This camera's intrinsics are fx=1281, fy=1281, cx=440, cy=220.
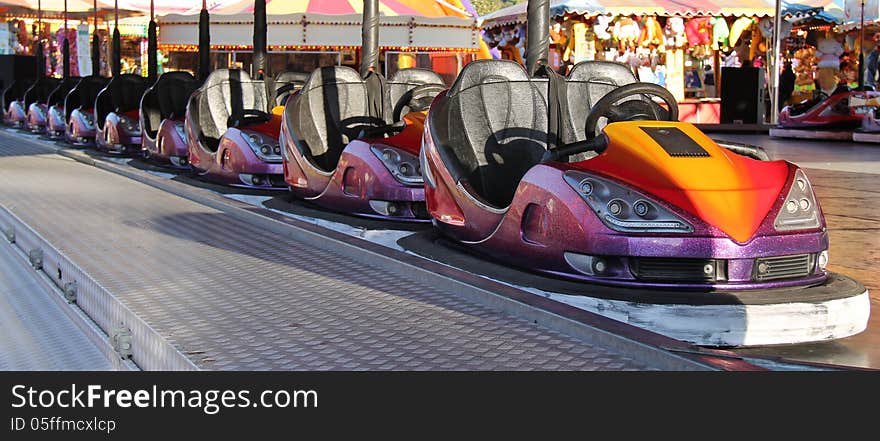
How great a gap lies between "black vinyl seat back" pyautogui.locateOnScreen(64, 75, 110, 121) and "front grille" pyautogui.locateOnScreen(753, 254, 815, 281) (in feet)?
50.8

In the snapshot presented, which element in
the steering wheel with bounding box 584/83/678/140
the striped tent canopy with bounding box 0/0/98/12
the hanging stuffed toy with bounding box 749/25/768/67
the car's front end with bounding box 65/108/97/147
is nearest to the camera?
the steering wheel with bounding box 584/83/678/140

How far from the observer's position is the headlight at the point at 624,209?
206 inches

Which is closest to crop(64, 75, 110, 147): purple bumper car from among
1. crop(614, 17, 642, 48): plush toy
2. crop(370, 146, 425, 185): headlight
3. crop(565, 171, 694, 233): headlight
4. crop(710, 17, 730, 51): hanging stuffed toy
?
crop(370, 146, 425, 185): headlight

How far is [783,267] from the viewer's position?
17.4ft

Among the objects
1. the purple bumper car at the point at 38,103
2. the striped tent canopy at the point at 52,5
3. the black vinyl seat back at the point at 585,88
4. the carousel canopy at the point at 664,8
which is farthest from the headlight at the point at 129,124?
the striped tent canopy at the point at 52,5

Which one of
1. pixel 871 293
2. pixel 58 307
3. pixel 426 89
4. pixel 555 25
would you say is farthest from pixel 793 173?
pixel 555 25

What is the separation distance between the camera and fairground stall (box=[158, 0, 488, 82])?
22.2 m

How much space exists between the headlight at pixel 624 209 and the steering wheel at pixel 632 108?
674 mm

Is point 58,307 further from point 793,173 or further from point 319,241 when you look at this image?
point 793,173

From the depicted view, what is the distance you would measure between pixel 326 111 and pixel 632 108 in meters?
3.35

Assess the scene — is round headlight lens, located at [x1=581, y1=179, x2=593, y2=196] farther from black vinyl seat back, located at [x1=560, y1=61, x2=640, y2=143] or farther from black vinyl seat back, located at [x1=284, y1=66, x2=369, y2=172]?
black vinyl seat back, located at [x1=284, y1=66, x2=369, y2=172]

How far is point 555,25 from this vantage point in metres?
26.1

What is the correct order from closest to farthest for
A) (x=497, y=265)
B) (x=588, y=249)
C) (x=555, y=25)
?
(x=588, y=249), (x=497, y=265), (x=555, y=25)
